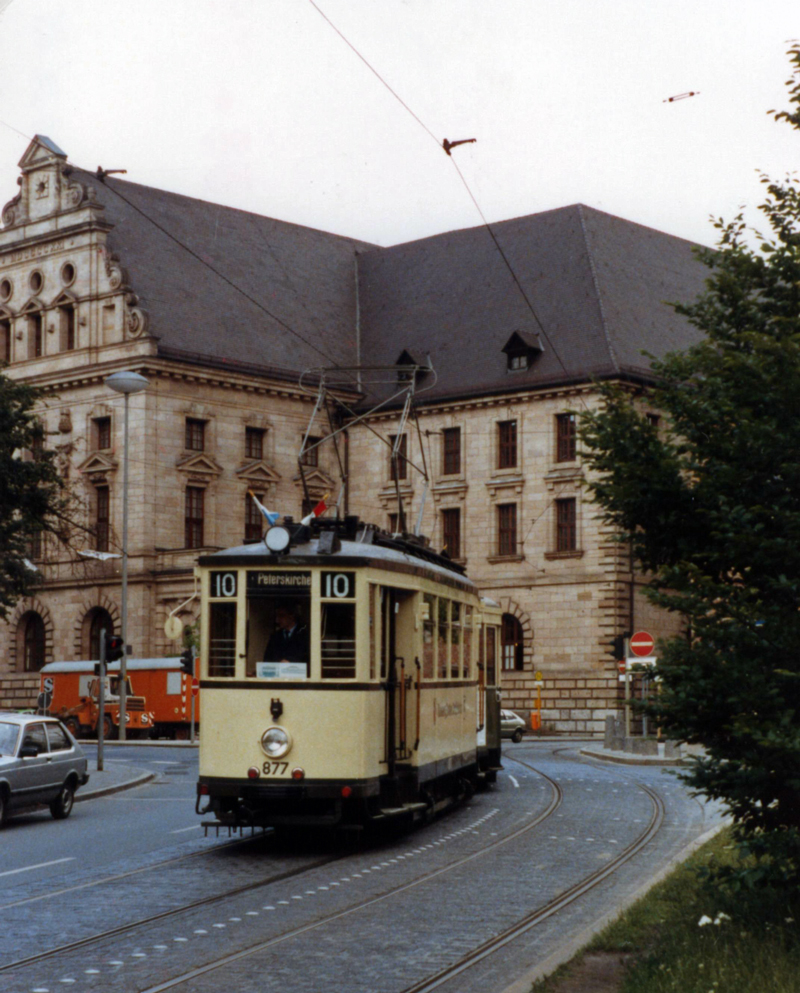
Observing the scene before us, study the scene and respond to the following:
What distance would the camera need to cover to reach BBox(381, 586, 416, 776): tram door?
56.0ft

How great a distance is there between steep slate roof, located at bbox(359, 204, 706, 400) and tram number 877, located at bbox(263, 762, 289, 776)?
44.0 m

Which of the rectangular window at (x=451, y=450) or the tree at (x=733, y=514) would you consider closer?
the tree at (x=733, y=514)

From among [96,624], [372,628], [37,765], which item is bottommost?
[37,765]

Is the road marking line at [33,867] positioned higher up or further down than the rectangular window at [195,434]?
further down

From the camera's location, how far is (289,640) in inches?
647

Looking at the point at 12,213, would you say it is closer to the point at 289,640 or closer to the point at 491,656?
the point at 491,656

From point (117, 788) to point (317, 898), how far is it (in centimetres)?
1596

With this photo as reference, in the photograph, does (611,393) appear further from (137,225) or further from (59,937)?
(137,225)

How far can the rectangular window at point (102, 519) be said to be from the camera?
63.6m

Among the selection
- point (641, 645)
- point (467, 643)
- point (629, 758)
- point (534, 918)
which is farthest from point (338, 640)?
point (629, 758)

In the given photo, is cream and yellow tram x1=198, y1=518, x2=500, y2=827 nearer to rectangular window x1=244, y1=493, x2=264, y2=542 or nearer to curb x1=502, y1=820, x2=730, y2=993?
curb x1=502, y1=820, x2=730, y2=993

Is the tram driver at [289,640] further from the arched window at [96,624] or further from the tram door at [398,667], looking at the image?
the arched window at [96,624]

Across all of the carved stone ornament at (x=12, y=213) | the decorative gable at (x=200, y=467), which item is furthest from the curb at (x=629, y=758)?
the carved stone ornament at (x=12, y=213)

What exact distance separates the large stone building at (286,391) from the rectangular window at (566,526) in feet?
0.33
